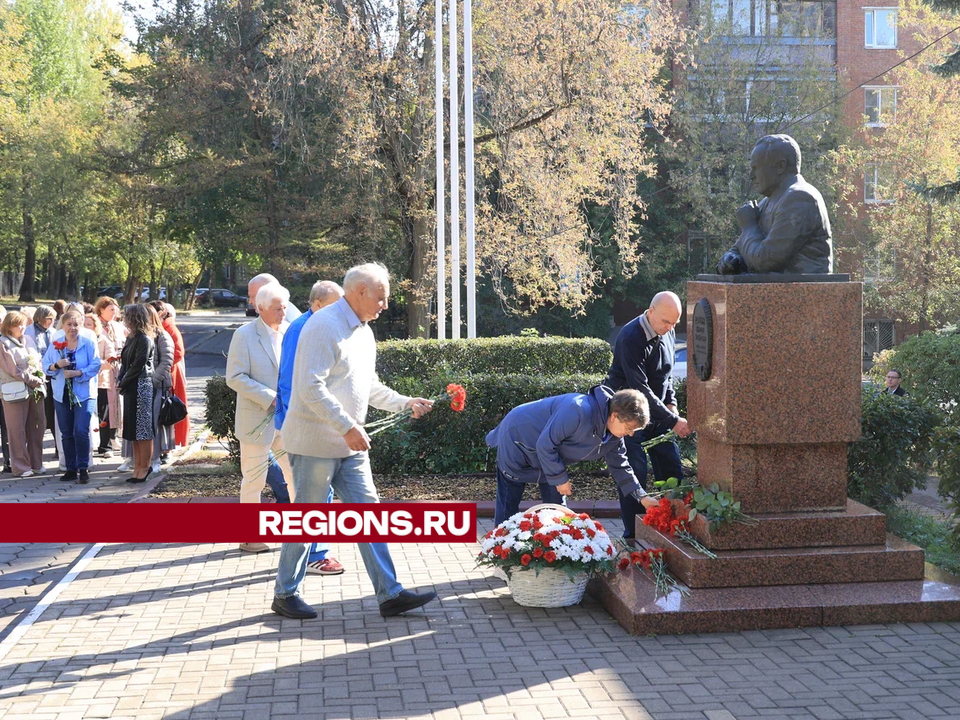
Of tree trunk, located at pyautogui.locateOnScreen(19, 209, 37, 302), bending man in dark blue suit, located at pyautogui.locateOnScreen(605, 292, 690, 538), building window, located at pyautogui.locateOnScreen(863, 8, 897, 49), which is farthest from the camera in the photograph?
tree trunk, located at pyautogui.locateOnScreen(19, 209, 37, 302)

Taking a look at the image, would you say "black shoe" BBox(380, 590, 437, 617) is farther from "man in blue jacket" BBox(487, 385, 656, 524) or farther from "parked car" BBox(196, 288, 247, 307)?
"parked car" BBox(196, 288, 247, 307)

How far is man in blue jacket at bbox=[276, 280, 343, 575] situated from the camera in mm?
7238

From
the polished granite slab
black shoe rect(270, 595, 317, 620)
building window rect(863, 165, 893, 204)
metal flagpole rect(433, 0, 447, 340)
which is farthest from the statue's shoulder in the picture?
building window rect(863, 165, 893, 204)

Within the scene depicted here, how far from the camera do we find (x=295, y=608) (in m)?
6.50

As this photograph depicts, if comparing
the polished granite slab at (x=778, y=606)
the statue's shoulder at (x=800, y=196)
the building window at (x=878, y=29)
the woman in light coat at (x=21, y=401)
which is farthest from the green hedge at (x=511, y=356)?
the building window at (x=878, y=29)

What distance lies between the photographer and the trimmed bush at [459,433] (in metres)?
11.1

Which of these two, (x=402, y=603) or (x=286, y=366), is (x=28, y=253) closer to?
(x=286, y=366)

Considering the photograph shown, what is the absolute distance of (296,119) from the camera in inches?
907

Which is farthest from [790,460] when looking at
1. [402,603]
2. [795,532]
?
[402,603]

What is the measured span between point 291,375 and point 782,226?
127 inches

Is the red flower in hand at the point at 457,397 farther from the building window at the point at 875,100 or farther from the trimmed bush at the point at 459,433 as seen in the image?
the building window at the point at 875,100

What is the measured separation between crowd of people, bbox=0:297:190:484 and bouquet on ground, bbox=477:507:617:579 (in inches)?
215

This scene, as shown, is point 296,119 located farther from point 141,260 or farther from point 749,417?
point 141,260

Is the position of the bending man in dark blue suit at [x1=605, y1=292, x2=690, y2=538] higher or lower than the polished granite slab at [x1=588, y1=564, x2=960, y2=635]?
higher
